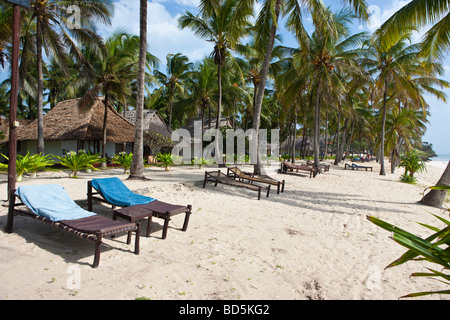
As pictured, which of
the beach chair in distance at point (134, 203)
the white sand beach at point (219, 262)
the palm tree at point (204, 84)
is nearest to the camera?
the white sand beach at point (219, 262)

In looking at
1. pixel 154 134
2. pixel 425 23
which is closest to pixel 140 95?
pixel 425 23

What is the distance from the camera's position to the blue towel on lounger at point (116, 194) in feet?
15.7

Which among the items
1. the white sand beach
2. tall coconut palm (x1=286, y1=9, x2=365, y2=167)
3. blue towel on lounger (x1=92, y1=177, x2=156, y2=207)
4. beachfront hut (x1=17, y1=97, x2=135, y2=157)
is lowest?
the white sand beach

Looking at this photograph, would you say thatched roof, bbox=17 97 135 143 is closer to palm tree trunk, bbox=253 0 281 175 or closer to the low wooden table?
palm tree trunk, bbox=253 0 281 175

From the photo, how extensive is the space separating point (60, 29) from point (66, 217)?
11771mm

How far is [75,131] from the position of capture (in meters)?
16.2

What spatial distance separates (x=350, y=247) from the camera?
4465 mm

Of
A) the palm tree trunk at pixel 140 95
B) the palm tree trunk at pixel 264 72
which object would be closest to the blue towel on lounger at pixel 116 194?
the palm tree trunk at pixel 140 95

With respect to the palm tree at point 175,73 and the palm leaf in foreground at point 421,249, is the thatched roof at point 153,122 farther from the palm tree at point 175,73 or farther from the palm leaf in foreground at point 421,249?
the palm leaf in foreground at point 421,249

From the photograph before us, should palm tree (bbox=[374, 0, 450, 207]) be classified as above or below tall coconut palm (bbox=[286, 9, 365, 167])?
below

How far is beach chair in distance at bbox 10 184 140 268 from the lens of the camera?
328cm

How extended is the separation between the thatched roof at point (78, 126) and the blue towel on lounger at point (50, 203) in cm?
1277

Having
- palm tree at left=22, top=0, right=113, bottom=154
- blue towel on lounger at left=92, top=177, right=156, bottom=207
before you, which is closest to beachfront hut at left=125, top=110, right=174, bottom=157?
palm tree at left=22, top=0, right=113, bottom=154

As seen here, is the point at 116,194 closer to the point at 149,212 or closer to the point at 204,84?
the point at 149,212
